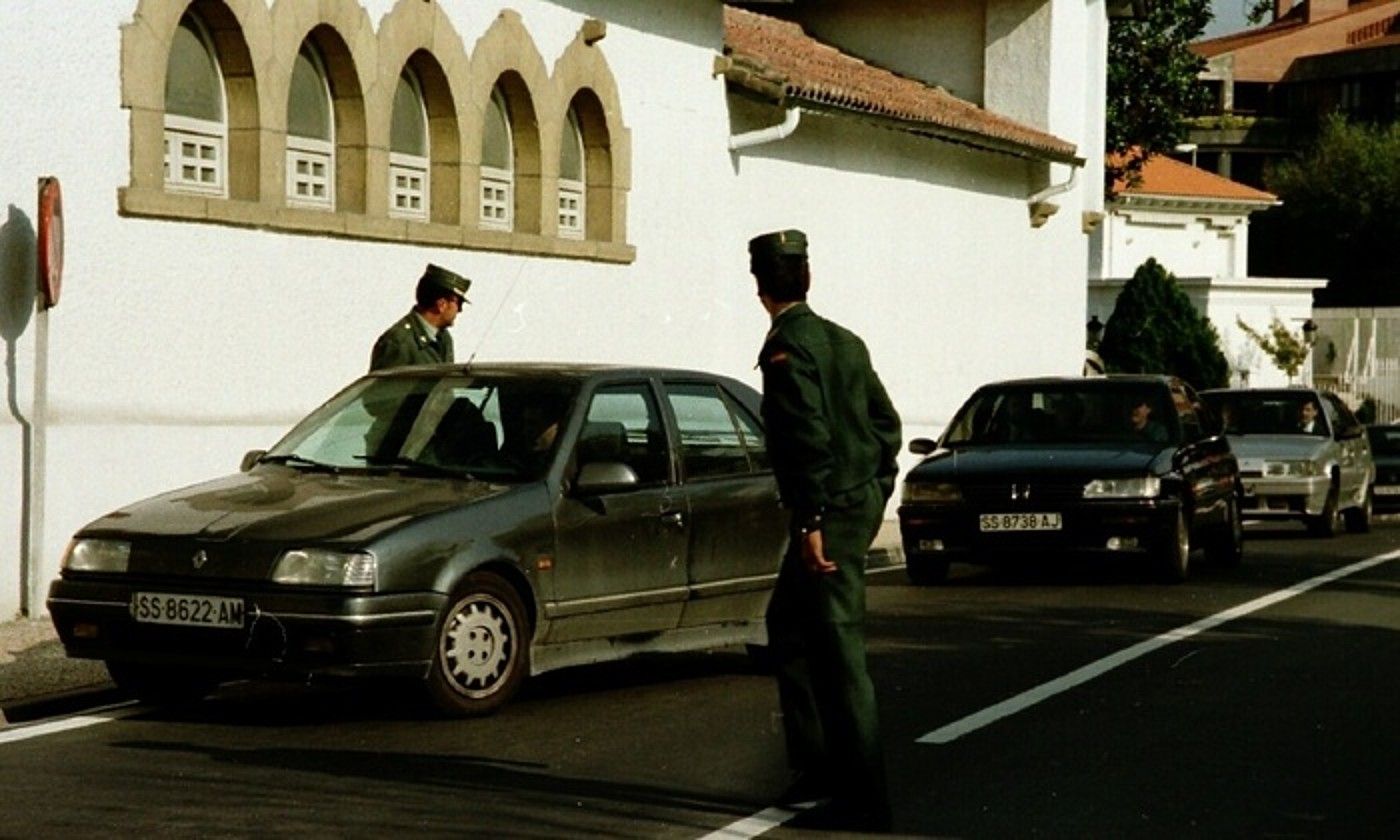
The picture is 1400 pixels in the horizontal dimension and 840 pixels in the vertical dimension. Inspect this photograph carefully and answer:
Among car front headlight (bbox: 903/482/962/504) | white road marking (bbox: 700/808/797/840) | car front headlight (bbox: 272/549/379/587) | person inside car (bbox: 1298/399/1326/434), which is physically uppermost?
person inside car (bbox: 1298/399/1326/434)

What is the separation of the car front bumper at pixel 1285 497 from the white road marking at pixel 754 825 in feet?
59.1

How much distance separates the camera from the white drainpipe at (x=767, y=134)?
84.5ft

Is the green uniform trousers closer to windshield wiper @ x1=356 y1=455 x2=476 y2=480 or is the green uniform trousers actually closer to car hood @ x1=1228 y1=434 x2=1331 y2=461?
windshield wiper @ x1=356 y1=455 x2=476 y2=480

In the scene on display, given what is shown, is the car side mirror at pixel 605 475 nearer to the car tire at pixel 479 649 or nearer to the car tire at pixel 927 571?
the car tire at pixel 479 649

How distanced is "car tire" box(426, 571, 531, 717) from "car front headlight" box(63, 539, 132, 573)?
128cm

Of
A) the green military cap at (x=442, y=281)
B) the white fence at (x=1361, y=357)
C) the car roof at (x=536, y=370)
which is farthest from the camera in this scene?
the white fence at (x=1361, y=357)

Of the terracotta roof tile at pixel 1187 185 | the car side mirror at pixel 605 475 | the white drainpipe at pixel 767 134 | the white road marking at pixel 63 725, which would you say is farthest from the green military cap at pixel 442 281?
the terracotta roof tile at pixel 1187 185

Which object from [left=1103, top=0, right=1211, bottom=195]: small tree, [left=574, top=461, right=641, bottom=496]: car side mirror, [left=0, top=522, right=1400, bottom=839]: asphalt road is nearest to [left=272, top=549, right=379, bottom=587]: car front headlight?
[left=0, top=522, right=1400, bottom=839]: asphalt road

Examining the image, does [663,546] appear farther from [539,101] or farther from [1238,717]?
[539,101]

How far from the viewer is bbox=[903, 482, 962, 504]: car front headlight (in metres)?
18.3

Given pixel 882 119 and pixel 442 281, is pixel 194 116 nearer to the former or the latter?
pixel 442 281

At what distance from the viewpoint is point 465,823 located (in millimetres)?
8109

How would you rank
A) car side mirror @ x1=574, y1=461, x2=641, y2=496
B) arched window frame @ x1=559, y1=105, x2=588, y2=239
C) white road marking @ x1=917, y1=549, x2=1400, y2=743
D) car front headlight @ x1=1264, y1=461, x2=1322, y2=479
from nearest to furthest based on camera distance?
white road marking @ x1=917, y1=549, x2=1400, y2=743, car side mirror @ x1=574, y1=461, x2=641, y2=496, arched window frame @ x1=559, y1=105, x2=588, y2=239, car front headlight @ x1=1264, y1=461, x2=1322, y2=479

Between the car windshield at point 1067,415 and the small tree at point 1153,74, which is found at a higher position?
the small tree at point 1153,74
